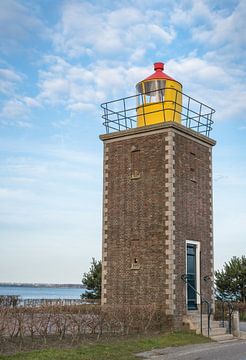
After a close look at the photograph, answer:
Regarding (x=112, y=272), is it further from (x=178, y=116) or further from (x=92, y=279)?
(x=92, y=279)

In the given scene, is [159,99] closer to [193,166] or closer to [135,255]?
[193,166]

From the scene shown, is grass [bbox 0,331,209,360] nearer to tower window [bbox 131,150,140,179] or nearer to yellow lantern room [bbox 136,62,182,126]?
tower window [bbox 131,150,140,179]

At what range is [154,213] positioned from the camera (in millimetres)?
20469

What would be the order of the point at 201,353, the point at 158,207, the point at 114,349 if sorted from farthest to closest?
the point at 158,207, the point at 201,353, the point at 114,349

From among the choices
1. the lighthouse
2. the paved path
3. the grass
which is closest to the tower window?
the lighthouse

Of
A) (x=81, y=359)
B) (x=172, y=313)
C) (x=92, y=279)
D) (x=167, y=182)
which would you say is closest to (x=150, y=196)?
(x=167, y=182)

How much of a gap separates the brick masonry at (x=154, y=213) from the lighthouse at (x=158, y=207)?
0.04m

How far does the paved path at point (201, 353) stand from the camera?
1393cm

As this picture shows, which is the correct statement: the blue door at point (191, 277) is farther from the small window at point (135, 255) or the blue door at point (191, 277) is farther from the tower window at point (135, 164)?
the tower window at point (135, 164)

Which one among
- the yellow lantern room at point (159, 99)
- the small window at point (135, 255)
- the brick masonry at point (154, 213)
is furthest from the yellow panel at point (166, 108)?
the small window at point (135, 255)

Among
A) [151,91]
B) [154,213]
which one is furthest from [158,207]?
[151,91]

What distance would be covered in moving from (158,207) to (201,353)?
A: 21.8ft

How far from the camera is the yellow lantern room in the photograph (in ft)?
70.4

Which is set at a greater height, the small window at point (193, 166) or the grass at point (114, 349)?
the small window at point (193, 166)
